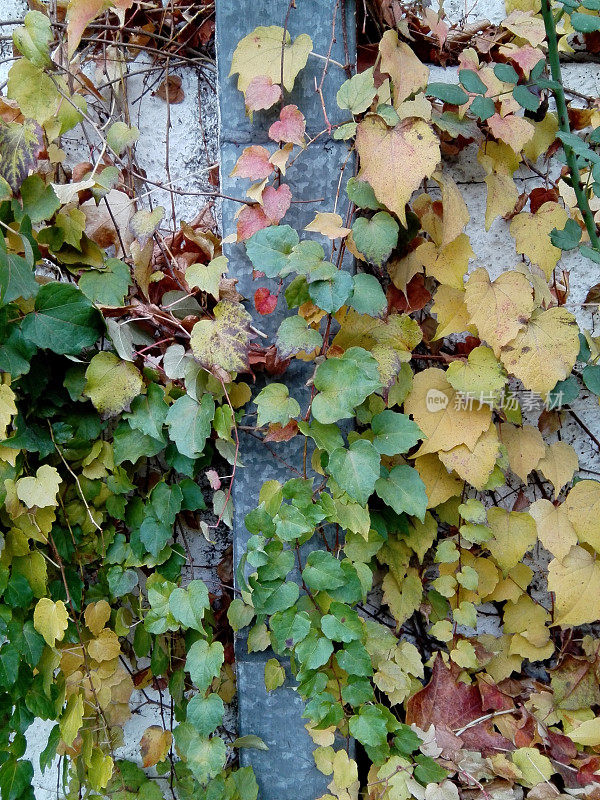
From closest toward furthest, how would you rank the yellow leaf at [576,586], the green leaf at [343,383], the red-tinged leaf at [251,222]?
the green leaf at [343,383]
the red-tinged leaf at [251,222]
the yellow leaf at [576,586]

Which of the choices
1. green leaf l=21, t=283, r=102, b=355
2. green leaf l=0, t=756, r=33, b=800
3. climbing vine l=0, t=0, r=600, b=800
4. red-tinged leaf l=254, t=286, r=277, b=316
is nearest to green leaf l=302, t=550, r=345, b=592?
climbing vine l=0, t=0, r=600, b=800

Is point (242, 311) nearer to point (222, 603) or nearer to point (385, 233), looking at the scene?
point (385, 233)

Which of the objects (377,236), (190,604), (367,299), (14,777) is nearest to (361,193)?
(377,236)

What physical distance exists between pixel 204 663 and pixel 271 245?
0.71 m

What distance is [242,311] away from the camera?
1.00 metres

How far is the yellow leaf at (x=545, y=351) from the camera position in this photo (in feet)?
3.33

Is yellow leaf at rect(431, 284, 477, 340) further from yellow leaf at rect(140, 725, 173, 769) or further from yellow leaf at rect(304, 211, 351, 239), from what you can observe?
yellow leaf at rect(140, 725, 173, 769)

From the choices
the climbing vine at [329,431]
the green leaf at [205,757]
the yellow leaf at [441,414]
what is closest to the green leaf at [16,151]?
the climbing vine at [329,431]

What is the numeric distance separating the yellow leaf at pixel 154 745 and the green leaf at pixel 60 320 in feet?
2.78

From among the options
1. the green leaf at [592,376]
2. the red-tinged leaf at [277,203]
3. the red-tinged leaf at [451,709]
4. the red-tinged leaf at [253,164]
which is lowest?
the red-tinged leaf at [451,709]

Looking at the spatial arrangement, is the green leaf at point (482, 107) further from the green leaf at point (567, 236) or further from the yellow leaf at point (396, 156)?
the green leaf at point (567, 236)

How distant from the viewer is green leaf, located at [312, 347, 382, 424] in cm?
90

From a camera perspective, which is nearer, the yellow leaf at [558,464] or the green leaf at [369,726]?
the green leaf at [369,726]

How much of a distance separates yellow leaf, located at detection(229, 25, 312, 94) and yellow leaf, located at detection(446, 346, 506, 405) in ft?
1.89
